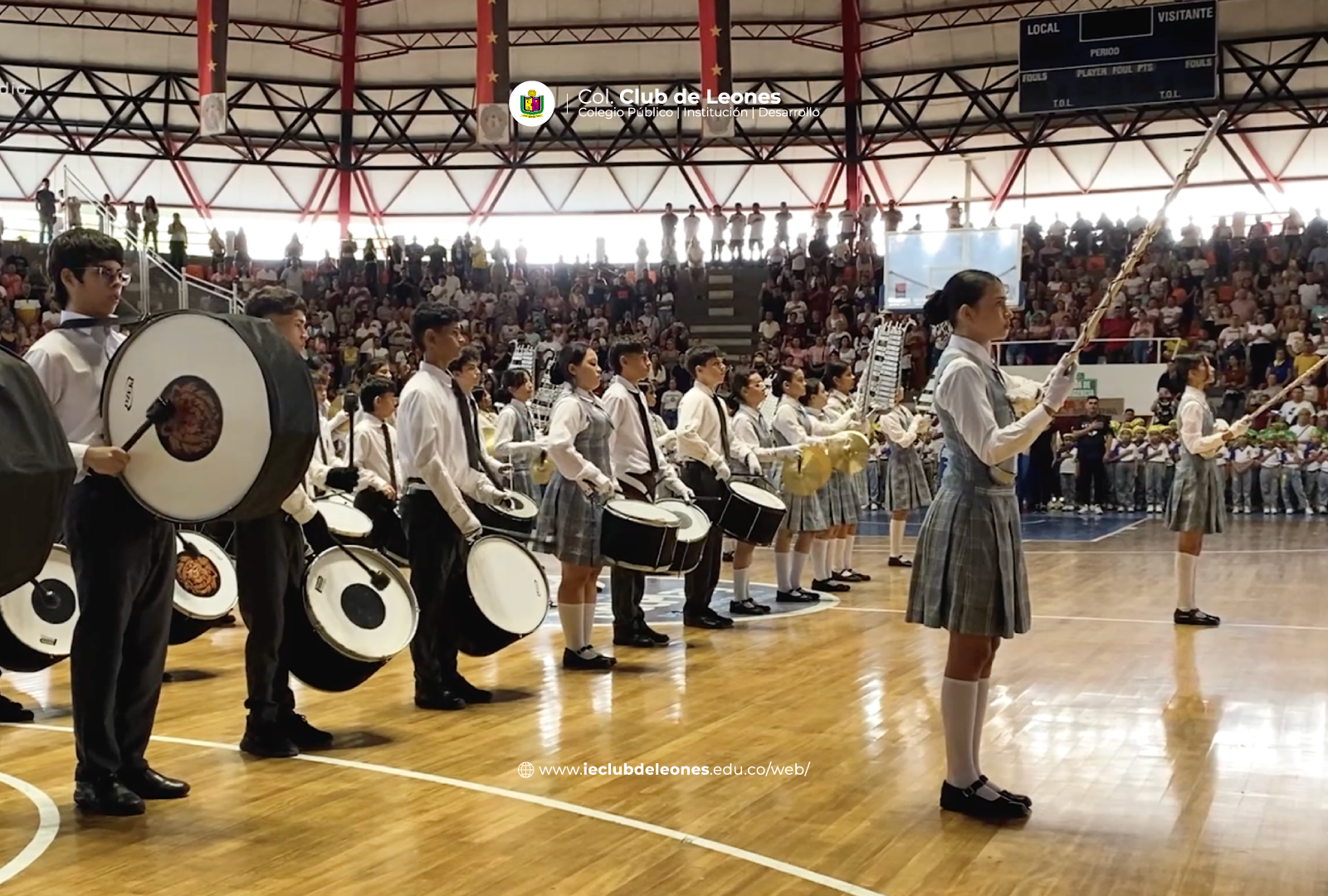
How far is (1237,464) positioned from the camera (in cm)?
1580

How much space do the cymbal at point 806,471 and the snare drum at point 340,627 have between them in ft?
13.1

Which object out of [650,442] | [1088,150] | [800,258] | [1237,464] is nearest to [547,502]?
[650,442]

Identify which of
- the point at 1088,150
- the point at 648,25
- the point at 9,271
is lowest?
the point at 9,271

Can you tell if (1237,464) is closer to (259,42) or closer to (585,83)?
(585,83)

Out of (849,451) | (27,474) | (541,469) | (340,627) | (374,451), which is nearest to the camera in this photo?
(27,474)

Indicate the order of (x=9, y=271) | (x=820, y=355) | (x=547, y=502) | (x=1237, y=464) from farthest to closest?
1. (x=820, y=355)
2. (x=9, y=271)
3. (x=1237, y=464)
4. (x=547, y=502)

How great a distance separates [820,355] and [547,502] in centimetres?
1401

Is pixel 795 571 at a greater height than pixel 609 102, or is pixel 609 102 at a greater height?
pixel 609 102

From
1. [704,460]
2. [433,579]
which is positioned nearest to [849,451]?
[704,460]

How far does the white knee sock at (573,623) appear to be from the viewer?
21.5ft

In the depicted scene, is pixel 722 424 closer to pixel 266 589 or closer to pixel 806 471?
pixel 806 471

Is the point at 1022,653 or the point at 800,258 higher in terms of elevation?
the point at 800,258

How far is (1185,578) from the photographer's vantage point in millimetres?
7766

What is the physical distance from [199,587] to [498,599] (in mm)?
1540
